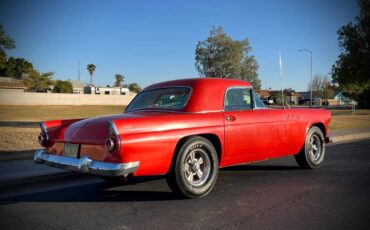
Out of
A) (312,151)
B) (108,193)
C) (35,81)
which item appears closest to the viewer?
(108,193)

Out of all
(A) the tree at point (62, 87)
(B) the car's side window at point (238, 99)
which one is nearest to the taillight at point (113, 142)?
(B) the car's side window at point (238, 99)

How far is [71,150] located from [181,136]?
1490 mm

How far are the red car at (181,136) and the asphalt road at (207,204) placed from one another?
0.43 m

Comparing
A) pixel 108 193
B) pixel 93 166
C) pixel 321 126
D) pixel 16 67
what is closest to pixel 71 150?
pixel 93 166

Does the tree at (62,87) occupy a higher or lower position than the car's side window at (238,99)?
higher

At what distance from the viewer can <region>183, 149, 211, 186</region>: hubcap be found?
5.00 m

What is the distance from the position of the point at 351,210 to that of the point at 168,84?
3.23 m

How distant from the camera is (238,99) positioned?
5.89 m

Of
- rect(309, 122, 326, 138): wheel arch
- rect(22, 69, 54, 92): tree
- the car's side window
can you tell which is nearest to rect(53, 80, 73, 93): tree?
rect(22, 69, 54, 92): tree

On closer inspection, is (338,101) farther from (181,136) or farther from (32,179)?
(181,136)

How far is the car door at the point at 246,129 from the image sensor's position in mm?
5504

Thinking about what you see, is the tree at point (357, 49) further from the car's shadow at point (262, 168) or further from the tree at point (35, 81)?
the tree at point (35, 81)

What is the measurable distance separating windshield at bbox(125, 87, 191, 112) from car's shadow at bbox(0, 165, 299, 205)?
4.17 ft

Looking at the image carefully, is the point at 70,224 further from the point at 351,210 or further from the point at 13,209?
the point at 351,210
